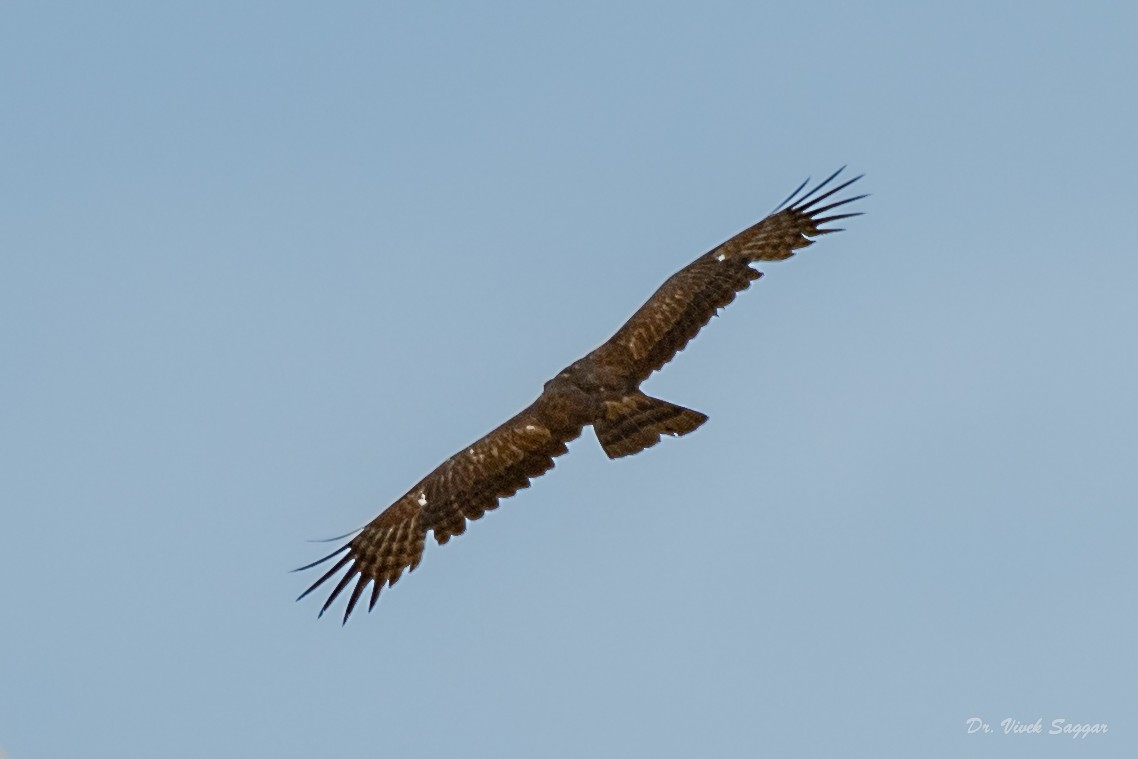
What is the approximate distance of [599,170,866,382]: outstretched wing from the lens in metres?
11.9

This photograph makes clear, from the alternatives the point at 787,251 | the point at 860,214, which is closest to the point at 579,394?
the point at 787,251

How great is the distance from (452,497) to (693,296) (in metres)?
2.73

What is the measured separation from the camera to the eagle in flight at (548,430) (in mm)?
11633

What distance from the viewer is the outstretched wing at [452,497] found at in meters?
11.9

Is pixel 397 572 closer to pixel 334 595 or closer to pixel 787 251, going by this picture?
pixel 334 595

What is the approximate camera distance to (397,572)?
39.3 ft

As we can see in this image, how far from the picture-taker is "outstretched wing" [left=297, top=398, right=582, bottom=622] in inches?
468

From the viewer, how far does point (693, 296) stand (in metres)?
12.0

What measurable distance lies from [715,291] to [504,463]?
2.38 meters

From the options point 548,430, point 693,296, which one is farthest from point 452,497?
point 693,296

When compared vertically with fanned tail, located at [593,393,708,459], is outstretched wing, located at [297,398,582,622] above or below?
above

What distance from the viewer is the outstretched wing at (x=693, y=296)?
11867 millimetres

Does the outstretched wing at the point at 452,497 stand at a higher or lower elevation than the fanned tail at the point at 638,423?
higher

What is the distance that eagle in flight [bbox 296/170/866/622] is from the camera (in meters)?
11.6
